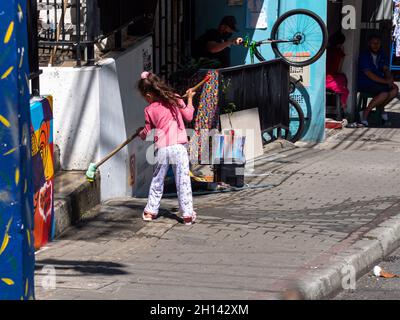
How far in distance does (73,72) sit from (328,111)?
815 centimetres

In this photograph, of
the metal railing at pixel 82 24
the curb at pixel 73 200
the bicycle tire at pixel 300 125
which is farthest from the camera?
the bicycle tire at pixel 300 125

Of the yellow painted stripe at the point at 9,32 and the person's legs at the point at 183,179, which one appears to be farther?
the person's legs at the point at 183,179

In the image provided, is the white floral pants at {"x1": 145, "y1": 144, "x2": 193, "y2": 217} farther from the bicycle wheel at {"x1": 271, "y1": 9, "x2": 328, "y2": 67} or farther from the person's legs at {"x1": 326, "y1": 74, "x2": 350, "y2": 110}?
the person's legs at {"x1": 326, "y1": 74, "x2": 350, "y2": 110}

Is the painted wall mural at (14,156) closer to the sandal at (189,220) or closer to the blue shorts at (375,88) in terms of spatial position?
the sandal at (189,220)

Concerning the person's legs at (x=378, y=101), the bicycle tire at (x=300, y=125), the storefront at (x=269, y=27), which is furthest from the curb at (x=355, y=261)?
the person's legs at (x=378, y=101)

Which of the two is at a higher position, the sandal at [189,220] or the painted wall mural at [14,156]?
the painted wall mural at [14,156]

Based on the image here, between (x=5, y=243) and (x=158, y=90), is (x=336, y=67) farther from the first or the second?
(x=5, y=243)

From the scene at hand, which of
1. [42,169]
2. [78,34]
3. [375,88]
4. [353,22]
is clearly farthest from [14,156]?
[375,88]

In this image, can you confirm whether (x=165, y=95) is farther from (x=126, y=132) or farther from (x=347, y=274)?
(x=347, y=274)

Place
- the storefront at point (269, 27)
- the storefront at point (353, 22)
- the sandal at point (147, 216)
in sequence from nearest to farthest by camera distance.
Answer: the sandal at point (147, 216), the storefront at point (269, 27), the storefront at point (353, 22)

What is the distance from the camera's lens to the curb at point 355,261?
7071 millimetres

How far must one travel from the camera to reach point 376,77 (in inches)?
646

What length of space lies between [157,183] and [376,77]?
8309 mm

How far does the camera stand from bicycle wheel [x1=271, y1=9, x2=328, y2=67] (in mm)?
14180
